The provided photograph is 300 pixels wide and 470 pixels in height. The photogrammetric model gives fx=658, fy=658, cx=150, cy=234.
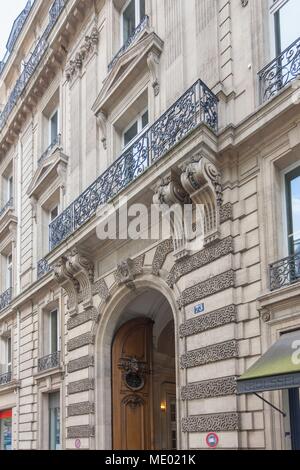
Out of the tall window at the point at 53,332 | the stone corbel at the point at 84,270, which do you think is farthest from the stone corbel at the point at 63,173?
the tall window at the point at 53,332

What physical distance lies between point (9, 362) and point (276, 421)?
47.9 feet

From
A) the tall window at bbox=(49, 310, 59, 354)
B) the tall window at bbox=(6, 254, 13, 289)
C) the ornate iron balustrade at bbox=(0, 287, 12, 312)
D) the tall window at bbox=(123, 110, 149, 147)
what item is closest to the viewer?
the tall window at bbox=(123, 110, 149, 147)

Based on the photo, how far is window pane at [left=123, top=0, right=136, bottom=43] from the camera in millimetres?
15538

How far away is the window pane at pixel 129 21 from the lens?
51.0 feet

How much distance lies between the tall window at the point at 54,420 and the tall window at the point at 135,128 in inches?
268

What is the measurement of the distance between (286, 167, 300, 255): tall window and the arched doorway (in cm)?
493

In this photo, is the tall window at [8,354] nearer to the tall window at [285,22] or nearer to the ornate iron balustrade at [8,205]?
the ornate iron balustrade at [8,205]

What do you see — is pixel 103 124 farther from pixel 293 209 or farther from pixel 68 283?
pixel 293 209

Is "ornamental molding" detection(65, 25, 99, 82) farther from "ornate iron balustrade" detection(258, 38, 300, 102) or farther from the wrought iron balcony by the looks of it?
"ornate iron balustrade" detection(258, 38, 300, 102)

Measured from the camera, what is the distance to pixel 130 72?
14.0 meters

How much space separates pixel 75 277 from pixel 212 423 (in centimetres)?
591

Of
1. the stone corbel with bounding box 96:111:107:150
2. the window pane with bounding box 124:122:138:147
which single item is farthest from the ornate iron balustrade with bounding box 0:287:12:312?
the window pane with bounding box 124:122:138:147

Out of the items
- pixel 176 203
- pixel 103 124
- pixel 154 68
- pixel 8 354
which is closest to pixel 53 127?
pixel 103 124

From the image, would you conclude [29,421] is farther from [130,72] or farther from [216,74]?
[216,74]
